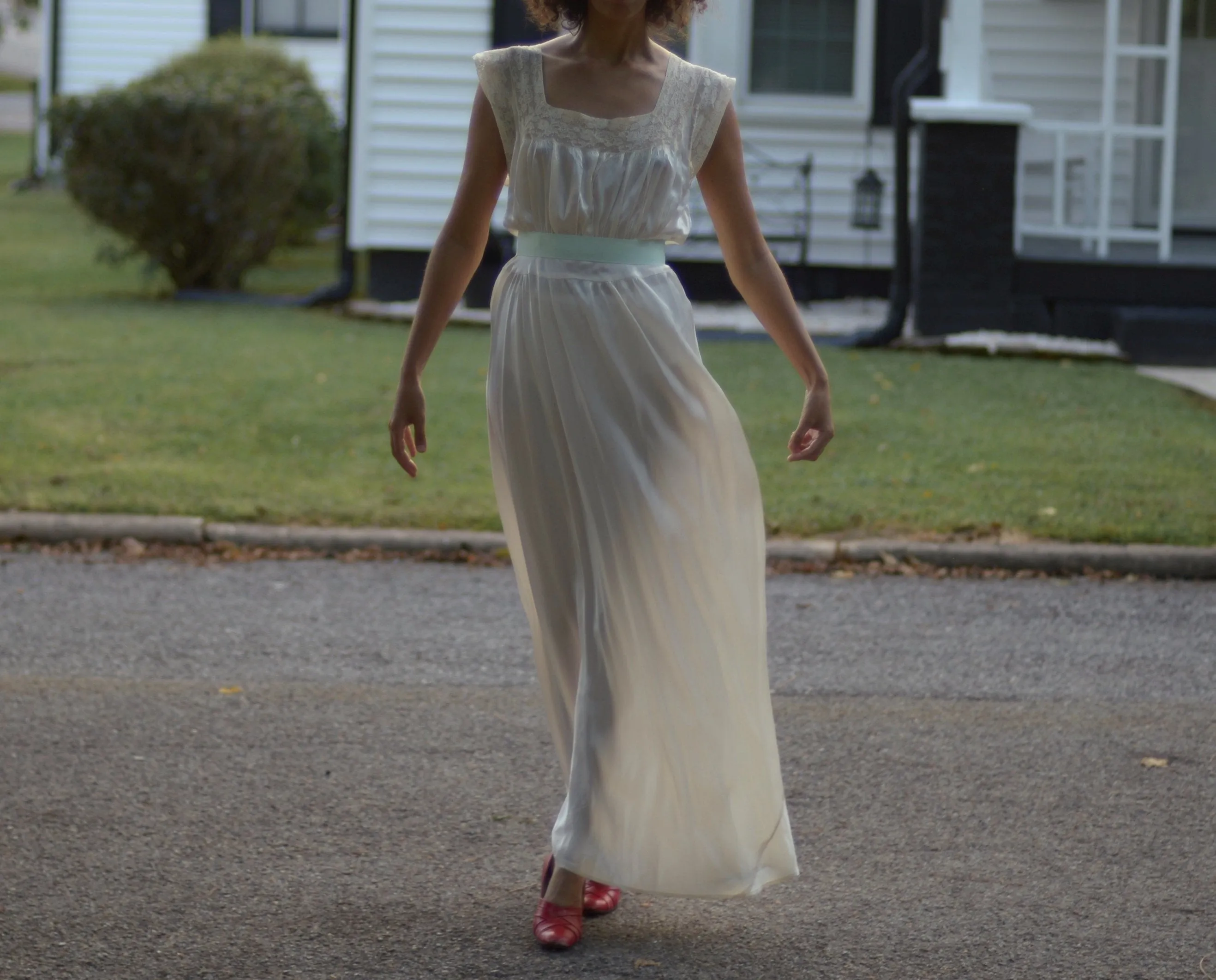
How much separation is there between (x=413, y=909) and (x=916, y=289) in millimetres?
9827

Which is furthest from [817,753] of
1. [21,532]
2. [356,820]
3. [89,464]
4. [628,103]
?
[89,464]

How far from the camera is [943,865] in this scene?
3838 mm

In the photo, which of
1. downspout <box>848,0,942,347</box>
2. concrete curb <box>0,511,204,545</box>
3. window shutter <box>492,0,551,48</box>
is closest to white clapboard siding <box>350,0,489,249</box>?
window shutter <box>492,0,551,48</box>

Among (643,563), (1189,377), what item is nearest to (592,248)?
(643,563)

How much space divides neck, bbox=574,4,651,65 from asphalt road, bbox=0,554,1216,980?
1.72 metres

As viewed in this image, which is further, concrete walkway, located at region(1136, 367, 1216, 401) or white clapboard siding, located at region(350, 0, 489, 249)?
white clapboard siding, located at region(350, 0, 489, 249)

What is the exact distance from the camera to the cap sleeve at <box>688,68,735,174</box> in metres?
3.33

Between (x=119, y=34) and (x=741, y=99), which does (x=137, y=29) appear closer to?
(x=119, y=34)

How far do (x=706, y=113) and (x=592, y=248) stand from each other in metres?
0.35

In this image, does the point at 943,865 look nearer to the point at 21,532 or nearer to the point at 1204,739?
the point at 1204,739

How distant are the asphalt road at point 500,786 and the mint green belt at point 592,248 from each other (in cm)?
134

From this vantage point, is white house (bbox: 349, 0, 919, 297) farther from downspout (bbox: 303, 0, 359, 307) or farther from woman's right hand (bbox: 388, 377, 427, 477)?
woman's right hand (bbox: 388, 377, 427, 477)

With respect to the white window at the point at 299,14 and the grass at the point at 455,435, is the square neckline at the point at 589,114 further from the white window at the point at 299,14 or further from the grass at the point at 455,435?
the white window at the point at 299,14

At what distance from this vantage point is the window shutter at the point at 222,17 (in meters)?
27.1
